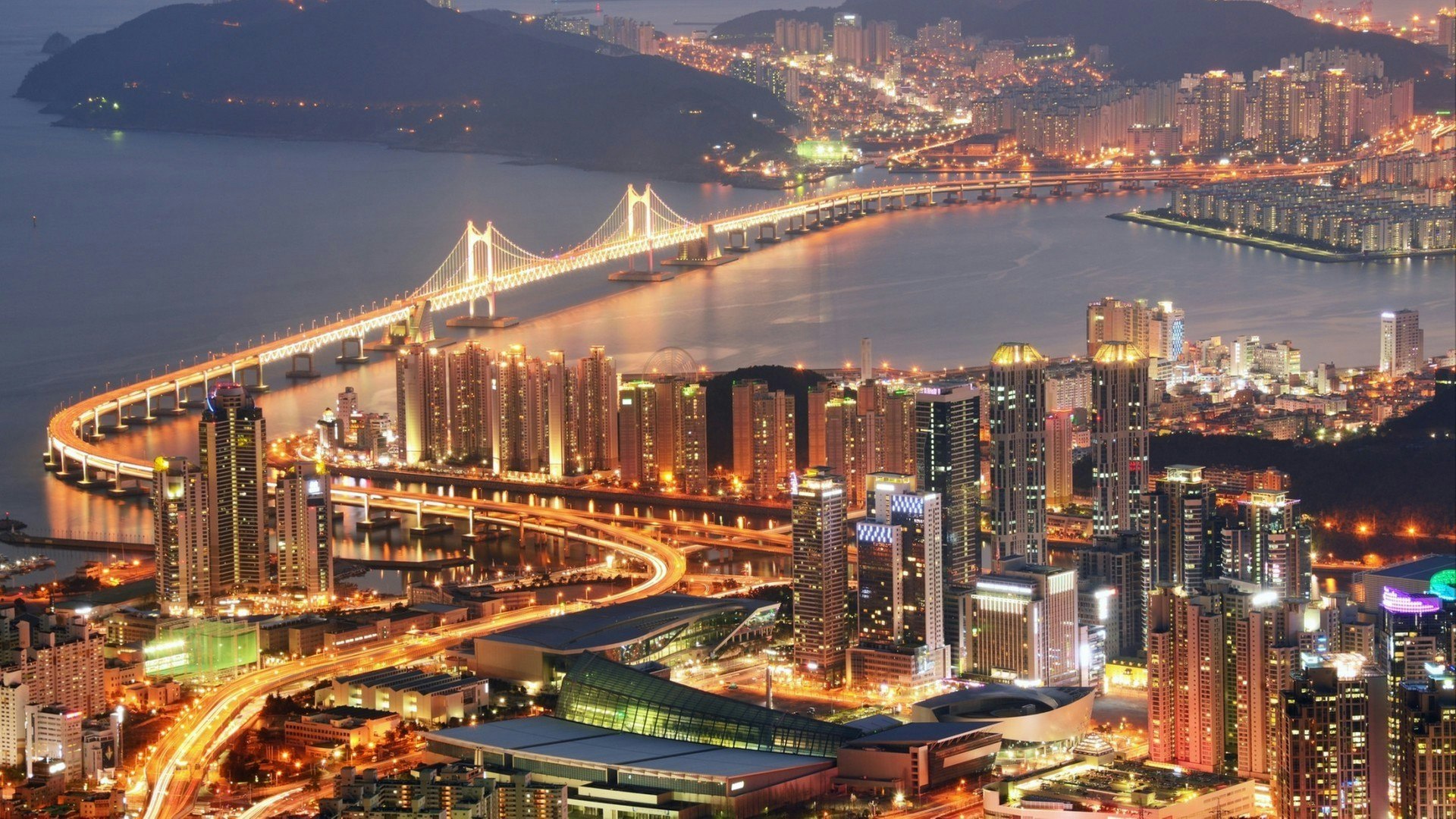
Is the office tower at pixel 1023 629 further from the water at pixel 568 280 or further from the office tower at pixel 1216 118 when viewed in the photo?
the office tower at pixel 1216 118

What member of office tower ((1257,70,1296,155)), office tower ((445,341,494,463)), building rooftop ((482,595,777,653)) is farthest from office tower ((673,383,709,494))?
office tower ((1257,70,1296,155))

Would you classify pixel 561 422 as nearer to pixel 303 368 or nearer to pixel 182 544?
pixel 303 368

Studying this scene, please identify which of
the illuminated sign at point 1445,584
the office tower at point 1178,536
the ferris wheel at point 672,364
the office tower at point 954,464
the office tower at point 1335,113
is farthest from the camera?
the office tower at point 1335,113

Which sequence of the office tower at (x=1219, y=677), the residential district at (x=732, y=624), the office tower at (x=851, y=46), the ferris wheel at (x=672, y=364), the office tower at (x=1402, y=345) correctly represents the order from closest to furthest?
the residential district at (x=732, y=624), the office tower at (x=1219, y=677), the ferris wheel at (x=672, y=364), the office tower at (x=1402, y=345), the office tower at (x=851, y=46)

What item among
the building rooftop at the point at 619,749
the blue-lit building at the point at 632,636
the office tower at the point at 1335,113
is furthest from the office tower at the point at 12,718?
the office tower at the point at 1335,113

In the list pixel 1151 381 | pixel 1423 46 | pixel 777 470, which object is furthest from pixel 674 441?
pixel 1423 46

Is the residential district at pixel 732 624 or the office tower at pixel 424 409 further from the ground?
the office tower at pixel 424 409

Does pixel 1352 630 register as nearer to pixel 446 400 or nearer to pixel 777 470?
pixel 777 470
